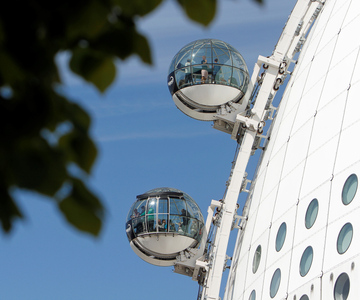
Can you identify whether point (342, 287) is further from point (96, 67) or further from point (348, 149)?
point (96, 67)

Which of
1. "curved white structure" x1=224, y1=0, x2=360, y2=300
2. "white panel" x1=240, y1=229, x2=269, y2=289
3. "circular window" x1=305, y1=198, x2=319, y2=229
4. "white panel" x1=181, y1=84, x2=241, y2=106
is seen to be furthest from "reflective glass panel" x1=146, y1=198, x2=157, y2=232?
"circular window" x1=305, y1=198, x2=319, y2=229

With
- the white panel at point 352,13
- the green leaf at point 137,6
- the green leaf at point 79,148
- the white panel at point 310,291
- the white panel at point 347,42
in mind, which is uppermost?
the white panel at point 352,13

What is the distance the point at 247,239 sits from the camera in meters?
27.3

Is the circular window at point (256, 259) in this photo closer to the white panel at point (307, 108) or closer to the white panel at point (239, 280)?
the white panel at point (239, 280)

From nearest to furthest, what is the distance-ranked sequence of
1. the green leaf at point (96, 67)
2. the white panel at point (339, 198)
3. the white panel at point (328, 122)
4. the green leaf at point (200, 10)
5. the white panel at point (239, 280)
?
the green leaf at point (96, 67)
the green leaf at point (200, 10)
the white panel at point (339, 198)
the white panel at point (328, 122)
the white panel at point (239, 280)

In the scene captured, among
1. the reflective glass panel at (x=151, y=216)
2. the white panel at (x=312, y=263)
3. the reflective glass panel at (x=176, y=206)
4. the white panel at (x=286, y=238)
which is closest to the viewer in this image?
the white panel at (x=312, y=263)

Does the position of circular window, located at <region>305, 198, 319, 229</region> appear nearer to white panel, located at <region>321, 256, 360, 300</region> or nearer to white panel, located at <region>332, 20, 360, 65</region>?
white panel, located at <region>321, 256, 360, 300</region>

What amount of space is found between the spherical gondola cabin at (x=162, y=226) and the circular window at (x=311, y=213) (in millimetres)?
10002

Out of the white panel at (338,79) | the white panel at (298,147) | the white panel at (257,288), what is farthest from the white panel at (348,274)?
the white panel at (338,79)

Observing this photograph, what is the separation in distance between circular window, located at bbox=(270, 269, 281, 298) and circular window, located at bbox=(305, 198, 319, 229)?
197cm

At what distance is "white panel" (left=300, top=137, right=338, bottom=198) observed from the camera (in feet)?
68.0

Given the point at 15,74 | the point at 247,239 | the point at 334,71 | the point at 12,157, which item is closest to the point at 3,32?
the point at 15,74

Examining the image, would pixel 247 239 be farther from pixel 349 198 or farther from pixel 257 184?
pixel 349 198

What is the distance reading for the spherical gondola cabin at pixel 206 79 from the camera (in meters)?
29.9
